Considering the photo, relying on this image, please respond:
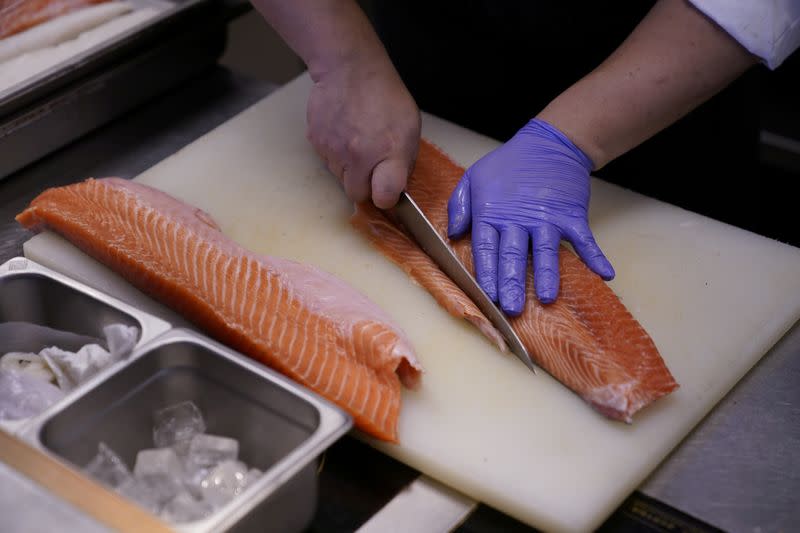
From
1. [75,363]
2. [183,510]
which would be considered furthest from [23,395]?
[183,510]

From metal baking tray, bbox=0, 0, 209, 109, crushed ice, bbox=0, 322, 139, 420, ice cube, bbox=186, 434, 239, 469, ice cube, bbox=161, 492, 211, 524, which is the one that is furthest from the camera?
metal baking tray, bbox=0, 0, 209, 109

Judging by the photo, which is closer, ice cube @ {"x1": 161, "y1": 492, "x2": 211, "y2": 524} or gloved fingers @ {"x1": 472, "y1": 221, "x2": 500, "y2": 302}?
ice cube @ {"x1": 161, "y1": 492, "x2": 211, "y2": 524}

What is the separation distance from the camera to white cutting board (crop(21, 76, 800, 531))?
6.21ft

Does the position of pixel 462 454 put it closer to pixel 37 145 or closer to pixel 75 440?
pixel 75 440

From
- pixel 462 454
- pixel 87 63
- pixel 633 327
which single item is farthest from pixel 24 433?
pixel 87 63

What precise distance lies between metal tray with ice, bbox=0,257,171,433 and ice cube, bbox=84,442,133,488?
0.42ft

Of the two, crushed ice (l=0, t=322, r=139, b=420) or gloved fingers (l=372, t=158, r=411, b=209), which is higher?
crushed ice (l=0, t=322, r=139, b=420)

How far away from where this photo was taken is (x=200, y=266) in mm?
2234

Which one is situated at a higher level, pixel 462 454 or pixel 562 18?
pixel 562 18

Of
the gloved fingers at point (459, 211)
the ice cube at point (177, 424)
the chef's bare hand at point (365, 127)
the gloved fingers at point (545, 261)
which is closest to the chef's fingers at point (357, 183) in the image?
the chef's bare hand at point (365, 127)

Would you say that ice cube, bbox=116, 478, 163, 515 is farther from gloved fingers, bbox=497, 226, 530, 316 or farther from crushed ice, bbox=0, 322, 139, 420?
gloved fingers, bbox=497, 226, 530, 316

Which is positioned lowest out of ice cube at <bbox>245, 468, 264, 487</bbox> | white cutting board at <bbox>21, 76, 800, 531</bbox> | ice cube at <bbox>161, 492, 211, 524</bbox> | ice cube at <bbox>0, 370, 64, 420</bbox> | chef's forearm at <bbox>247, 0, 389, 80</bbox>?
white cutting board at <bbox>21, 76, 800, 531</bbox>

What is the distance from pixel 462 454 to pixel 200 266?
0.79 metres

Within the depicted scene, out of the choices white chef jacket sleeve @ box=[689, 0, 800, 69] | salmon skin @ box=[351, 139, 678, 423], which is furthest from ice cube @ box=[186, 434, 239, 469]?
white chef jacket sleeve @ box=[689, 0, 800, 69]
